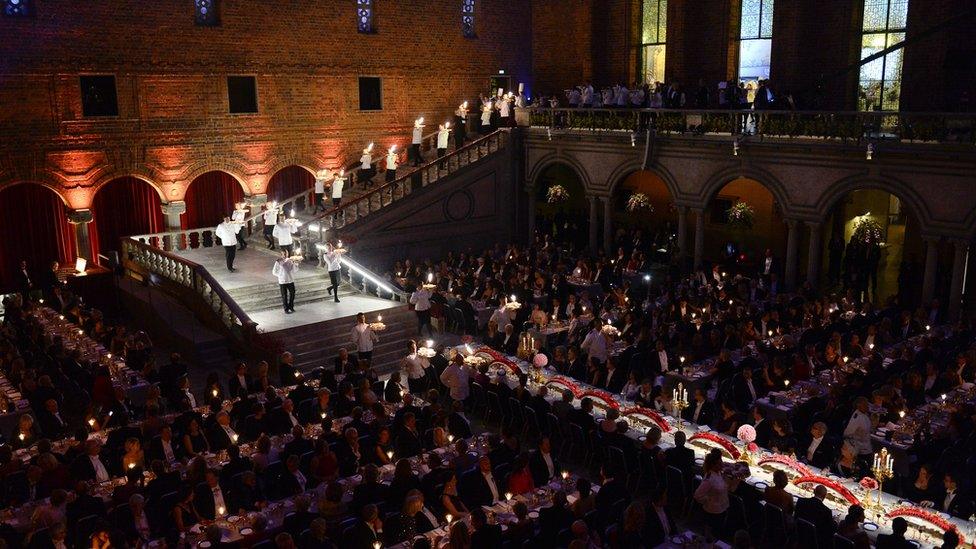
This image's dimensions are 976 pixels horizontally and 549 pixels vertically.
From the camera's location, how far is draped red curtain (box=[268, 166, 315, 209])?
28766mm

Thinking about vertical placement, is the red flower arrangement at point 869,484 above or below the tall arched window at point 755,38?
below

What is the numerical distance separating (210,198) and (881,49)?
2152cm

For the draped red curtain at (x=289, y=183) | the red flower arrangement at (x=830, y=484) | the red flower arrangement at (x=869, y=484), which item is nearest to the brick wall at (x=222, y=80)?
the draped red curtain at (x=289, y=183)

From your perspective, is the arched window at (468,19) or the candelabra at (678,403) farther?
the arched window at (468,19)

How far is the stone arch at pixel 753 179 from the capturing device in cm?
2266

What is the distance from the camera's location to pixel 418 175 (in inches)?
1054

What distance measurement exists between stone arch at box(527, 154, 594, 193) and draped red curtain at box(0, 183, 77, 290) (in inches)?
579

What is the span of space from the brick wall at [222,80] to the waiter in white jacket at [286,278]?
831 cm

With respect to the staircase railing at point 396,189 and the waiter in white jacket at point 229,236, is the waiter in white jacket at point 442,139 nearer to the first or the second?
the staircase railing at point 396,189

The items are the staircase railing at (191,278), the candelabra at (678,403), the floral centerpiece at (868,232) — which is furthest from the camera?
the floral centerpiece at (868,232)

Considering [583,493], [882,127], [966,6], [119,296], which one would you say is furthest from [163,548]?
[966,6]

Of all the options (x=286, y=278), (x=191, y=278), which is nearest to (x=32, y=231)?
(x=191, y=278)

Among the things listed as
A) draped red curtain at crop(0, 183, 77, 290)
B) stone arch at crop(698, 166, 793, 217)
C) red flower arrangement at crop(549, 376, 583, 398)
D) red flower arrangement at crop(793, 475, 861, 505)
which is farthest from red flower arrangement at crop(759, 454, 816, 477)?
draped red curtain at crop(0, 183, 77, 290)

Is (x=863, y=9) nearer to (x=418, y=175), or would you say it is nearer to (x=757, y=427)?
(x=418, y=175)
